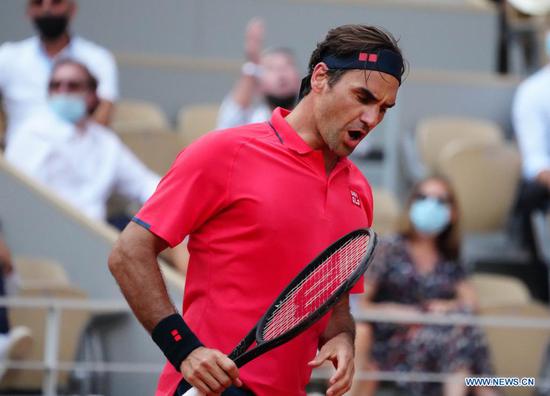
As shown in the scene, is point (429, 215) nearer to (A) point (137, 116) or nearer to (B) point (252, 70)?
(B) point (252, 70)

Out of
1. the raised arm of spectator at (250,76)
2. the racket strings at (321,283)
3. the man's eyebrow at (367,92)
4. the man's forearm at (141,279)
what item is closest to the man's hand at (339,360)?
the racket strings at (321,283)

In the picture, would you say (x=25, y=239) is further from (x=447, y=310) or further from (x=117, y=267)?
(x=117, y=267)

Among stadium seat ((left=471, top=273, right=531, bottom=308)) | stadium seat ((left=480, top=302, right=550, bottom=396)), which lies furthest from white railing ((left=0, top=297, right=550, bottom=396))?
stadium seat ((left=471, top=273, right=531, bottom=308))

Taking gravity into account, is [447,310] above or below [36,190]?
below

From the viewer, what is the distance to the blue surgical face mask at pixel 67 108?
7684 millimetres

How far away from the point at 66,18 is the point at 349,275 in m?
5.67

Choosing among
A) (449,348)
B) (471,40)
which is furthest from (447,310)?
(471,40)

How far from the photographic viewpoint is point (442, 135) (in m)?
9.62

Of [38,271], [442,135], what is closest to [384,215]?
[442,135]

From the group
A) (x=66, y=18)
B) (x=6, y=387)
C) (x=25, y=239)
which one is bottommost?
(x=6, y=387)

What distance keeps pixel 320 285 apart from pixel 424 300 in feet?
12.3

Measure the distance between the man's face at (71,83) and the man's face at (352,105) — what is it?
4326mm

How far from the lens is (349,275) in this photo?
3.38 metres

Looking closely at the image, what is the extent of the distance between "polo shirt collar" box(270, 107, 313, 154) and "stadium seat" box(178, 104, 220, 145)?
5396 millimetres
